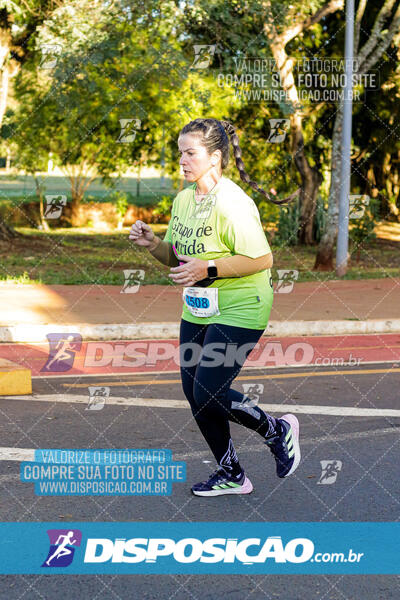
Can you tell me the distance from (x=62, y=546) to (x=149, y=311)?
8.17m

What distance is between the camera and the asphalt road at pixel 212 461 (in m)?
4.01

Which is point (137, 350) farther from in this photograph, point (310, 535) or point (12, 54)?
point (12, 54)

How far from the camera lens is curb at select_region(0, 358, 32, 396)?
7750 mm

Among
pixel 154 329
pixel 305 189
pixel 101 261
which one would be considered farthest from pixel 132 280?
pixel 305 189

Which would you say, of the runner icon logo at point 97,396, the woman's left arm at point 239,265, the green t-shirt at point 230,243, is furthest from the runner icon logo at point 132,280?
the woman's left arm at point 239,265

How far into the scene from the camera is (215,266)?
15.3 ft

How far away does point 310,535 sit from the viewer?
15.2 ft

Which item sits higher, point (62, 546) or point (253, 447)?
point (62, 546)

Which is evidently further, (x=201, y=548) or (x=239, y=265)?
(x=239, y=265)

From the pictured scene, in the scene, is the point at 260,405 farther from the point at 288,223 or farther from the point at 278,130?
the point at 288,223

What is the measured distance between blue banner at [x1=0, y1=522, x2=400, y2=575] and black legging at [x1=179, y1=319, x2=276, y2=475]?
534 millimetres

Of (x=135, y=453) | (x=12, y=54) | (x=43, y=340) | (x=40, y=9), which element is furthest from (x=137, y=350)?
(x=12, y=54)

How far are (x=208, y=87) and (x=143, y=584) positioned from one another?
1621 cm

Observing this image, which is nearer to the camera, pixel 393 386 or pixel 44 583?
pixel 44 583
